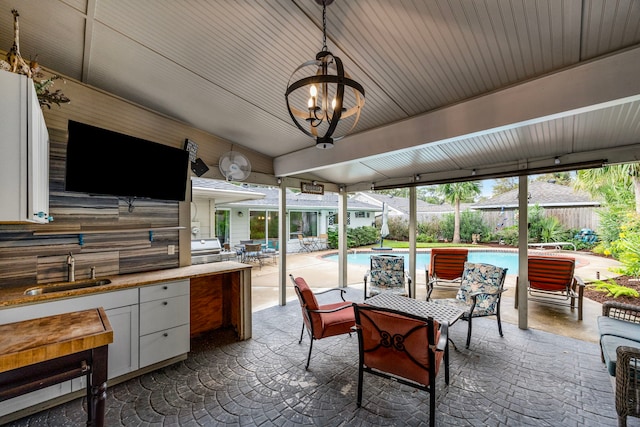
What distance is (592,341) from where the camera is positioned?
346 cm

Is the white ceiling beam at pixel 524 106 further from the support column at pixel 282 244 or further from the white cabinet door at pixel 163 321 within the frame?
the white cabinet door at pixel 163 321

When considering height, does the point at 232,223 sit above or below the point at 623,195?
below

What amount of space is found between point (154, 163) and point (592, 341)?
598 cm

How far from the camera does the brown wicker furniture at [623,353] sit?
6.07 feet

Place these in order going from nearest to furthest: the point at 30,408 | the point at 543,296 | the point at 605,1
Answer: the point at 605,1 < the point at 30,408 < the point at 543,296

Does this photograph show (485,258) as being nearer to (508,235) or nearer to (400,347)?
(508,235)

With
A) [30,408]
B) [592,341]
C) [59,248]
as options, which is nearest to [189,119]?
[59,248]

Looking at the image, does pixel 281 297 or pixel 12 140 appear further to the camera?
pixel 281 297

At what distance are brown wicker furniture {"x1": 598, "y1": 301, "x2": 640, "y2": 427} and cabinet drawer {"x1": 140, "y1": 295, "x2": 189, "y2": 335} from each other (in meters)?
3.82

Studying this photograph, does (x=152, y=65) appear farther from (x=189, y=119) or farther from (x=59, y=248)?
(x=59, y=248)

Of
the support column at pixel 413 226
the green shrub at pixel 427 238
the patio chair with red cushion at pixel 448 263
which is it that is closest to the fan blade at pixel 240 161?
the support column at pixel 413 226

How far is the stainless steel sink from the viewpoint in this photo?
2.35 m

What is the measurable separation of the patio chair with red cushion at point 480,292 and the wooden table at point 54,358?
141 inches

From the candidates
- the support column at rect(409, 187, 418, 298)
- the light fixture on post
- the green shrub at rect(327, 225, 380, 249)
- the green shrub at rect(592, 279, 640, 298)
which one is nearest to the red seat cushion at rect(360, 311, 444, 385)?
the light fixture on post
